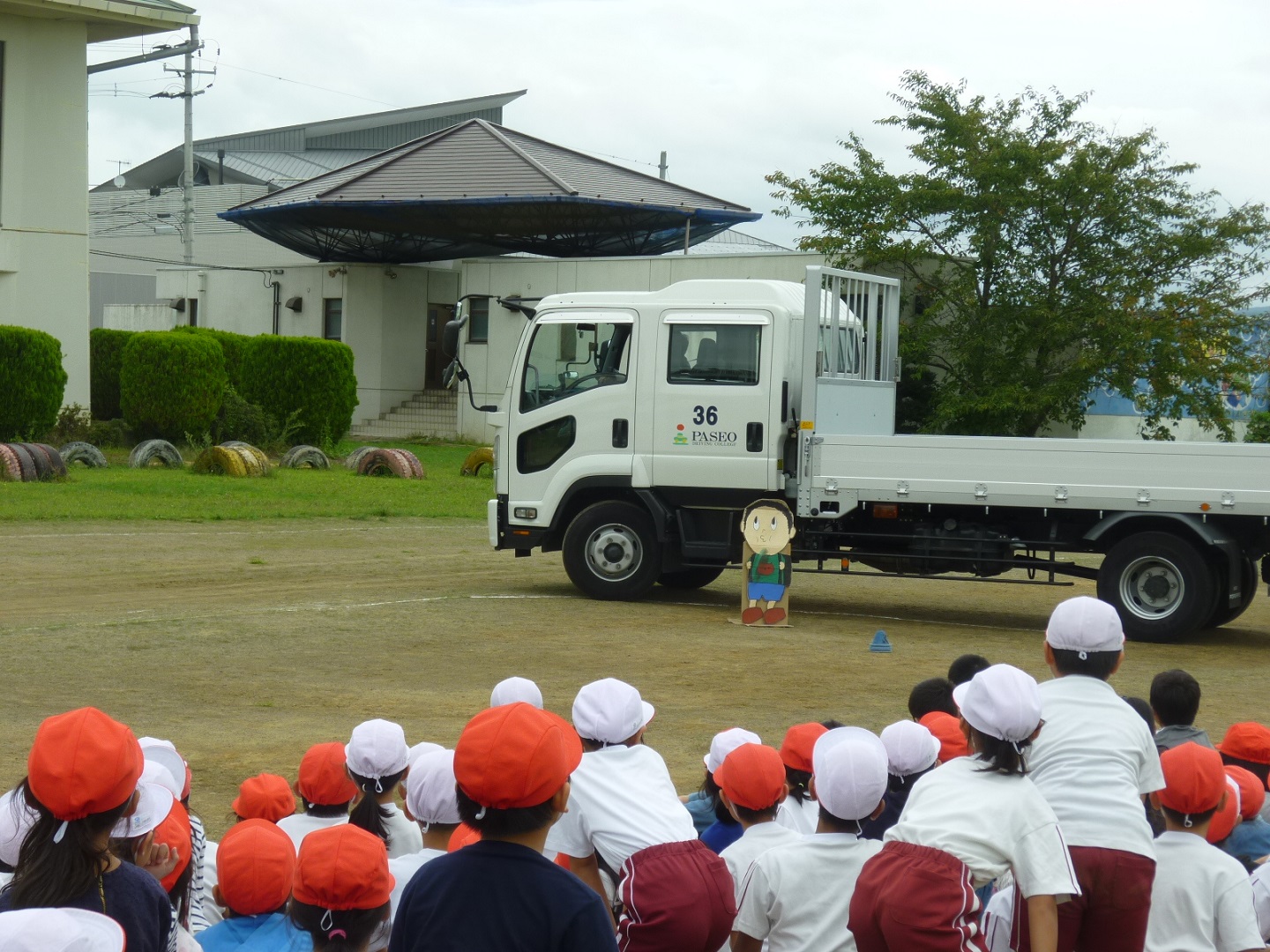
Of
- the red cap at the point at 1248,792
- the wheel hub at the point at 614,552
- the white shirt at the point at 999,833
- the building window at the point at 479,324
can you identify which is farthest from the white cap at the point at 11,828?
the building window at the point at 479,324

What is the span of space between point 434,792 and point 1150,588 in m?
10.3

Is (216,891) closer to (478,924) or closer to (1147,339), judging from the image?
(478,924)

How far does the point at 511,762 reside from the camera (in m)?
2.95

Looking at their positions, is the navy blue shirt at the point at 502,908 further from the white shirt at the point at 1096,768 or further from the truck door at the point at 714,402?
the truck door at the point at 714,402

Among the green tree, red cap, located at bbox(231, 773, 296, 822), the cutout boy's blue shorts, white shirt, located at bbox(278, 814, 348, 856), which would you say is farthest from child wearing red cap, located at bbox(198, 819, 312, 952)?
the green tree

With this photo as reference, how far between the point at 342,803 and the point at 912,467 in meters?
9.41

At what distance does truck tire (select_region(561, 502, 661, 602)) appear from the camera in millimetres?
14578

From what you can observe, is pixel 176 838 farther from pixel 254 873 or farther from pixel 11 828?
pixel 11 828

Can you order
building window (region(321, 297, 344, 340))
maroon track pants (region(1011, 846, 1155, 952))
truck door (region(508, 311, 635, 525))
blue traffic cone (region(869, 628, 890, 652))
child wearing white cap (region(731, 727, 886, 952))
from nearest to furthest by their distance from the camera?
child wearing white cap (region(731, 727, 886, 952)) < maroon track pants (region(1011, 846, 1155, 952)) < blue traffic cone (region(869, 628, 890, 652)) < truck door (region(508, 311, 635, 525)) < building window (region(321, 297, 344, 340))

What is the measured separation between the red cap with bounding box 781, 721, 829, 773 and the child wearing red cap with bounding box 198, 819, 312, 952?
1875mm

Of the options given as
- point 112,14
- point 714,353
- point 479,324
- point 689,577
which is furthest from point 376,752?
point 479,324

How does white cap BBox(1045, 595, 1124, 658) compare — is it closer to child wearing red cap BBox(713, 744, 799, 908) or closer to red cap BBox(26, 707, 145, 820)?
child wearing red cap BBox(713, 744, 799, 908)

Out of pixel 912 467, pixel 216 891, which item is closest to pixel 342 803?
pixel 216 891

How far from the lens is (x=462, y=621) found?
13367mm
